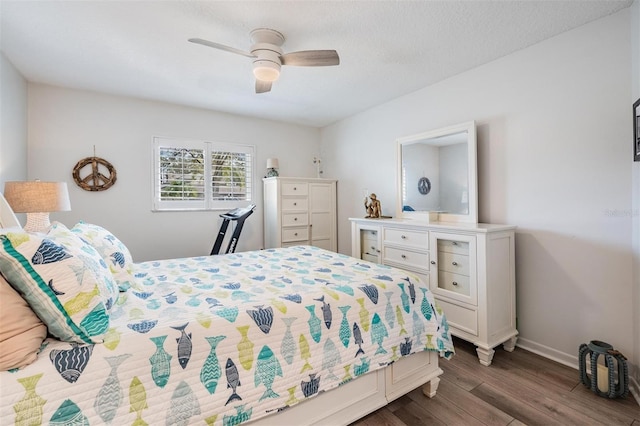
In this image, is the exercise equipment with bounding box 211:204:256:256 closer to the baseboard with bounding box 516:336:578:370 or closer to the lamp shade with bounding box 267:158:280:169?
the lamp shade with bounding box 267:158:280:169

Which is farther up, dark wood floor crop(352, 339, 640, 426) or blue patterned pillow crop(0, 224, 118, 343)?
blue patterned pillow crop(0, 224, 118, 343)

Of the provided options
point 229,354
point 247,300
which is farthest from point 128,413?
point 247,300

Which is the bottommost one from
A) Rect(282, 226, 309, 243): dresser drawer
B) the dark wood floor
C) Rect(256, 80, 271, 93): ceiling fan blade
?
the dark wood floor

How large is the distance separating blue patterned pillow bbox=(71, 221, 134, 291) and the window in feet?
6.87

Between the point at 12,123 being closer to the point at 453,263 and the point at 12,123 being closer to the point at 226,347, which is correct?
the point at 226,347

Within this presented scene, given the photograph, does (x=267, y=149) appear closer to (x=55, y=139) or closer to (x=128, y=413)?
(x=55, y=139)

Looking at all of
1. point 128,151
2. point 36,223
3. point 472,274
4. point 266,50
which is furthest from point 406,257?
point 128,151

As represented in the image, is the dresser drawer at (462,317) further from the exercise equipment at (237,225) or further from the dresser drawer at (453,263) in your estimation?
the exercise equipment at (237,225)

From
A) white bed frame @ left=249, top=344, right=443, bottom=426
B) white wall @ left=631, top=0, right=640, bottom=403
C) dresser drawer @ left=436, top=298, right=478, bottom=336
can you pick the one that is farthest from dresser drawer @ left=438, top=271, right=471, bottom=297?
white wall @ left=631, top=0, right=640, bottom=403

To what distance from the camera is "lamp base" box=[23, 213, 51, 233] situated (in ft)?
7.83

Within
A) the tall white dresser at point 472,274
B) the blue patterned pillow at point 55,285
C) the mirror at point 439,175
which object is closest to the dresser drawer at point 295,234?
the mirror at point 439,175

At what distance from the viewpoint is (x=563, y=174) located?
228cm

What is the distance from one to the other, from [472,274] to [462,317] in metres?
0.40

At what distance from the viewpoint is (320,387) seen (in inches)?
55.7
